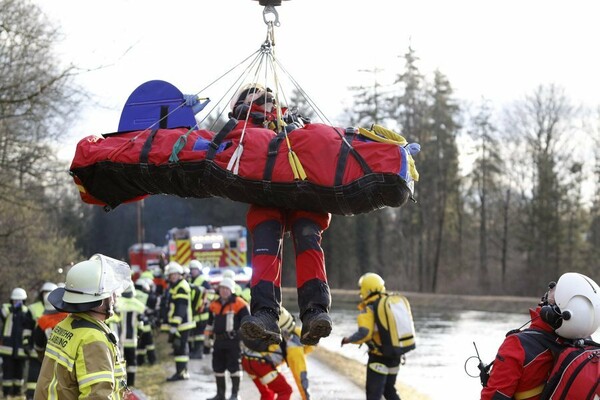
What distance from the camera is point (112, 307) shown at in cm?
562

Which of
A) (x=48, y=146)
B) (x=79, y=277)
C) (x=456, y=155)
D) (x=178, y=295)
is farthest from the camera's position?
(x=456, y=155)

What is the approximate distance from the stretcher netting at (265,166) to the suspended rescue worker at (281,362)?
5.79 m

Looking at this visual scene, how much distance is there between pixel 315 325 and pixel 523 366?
135 centimetres

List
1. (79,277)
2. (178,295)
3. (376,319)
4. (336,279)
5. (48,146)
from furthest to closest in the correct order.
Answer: (336,279) → (48,146) → (178,295) → (376,319) → (79,277)

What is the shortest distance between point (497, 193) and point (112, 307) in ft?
175

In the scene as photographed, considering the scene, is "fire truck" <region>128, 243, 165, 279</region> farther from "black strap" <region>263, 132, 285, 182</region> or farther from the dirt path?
"black strap" <region>263, 132, 285, 182</region>

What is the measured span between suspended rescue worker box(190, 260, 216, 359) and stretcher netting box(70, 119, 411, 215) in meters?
12.0

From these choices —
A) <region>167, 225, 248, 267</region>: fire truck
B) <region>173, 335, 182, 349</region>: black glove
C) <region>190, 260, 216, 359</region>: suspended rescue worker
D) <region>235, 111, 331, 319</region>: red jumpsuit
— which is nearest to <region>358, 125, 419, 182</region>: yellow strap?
<region>235, 111, 331, 319</region>: red jumpsuit

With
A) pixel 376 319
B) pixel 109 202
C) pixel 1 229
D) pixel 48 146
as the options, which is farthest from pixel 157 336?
pixel 109 202

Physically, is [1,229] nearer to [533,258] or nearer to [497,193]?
[533,258]

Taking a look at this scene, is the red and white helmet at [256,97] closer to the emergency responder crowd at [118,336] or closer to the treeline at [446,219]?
the emergency responder crowd at [118,336]

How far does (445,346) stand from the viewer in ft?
76.3

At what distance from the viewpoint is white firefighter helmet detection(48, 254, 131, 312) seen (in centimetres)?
543

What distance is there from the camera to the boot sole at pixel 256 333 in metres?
5.53
